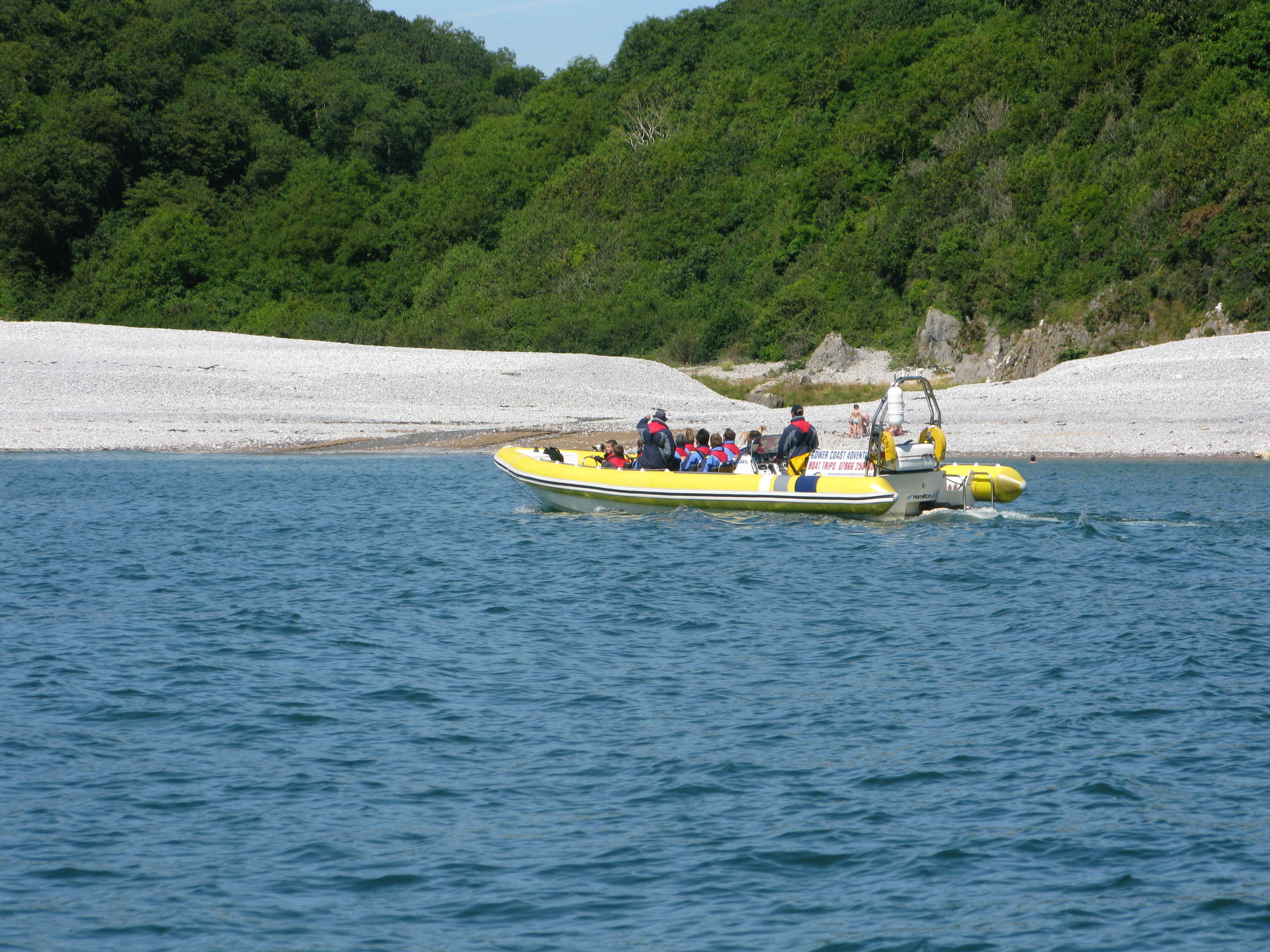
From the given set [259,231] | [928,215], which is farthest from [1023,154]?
[259,231]

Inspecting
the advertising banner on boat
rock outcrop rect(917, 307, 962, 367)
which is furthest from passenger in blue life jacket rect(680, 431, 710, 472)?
rock outcrop rect(917, 307, 962, 367)

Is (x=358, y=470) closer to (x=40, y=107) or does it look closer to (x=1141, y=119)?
(x=1141, y=119)

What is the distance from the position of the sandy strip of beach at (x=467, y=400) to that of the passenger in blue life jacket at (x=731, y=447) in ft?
16.2

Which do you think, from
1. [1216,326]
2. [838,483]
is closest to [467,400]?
[838,483]

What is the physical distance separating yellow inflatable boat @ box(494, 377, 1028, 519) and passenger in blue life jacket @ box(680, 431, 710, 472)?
0.39m

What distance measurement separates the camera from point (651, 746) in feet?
22.2

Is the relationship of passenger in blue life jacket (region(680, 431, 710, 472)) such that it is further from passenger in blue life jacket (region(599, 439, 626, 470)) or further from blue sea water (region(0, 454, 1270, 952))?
blue sea water (region(0, 454, 1270, 952))

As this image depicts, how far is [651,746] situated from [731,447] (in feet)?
27.2

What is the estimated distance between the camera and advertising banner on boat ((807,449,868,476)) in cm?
1364

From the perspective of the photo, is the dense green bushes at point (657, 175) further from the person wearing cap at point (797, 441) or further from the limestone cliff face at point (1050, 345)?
the person wearing cap at point (797, 441)

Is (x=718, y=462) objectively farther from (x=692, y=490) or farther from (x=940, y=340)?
(x=940, y=340)

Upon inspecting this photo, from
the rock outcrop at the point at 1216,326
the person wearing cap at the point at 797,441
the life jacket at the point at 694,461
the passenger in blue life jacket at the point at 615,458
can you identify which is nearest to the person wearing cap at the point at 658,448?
the life jacket at the point at 694,461

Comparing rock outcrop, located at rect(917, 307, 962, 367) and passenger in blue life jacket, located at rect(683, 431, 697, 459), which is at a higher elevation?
rock outcrop, located at rect(917, 307, 962, 367)

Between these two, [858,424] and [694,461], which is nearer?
[694,461]
